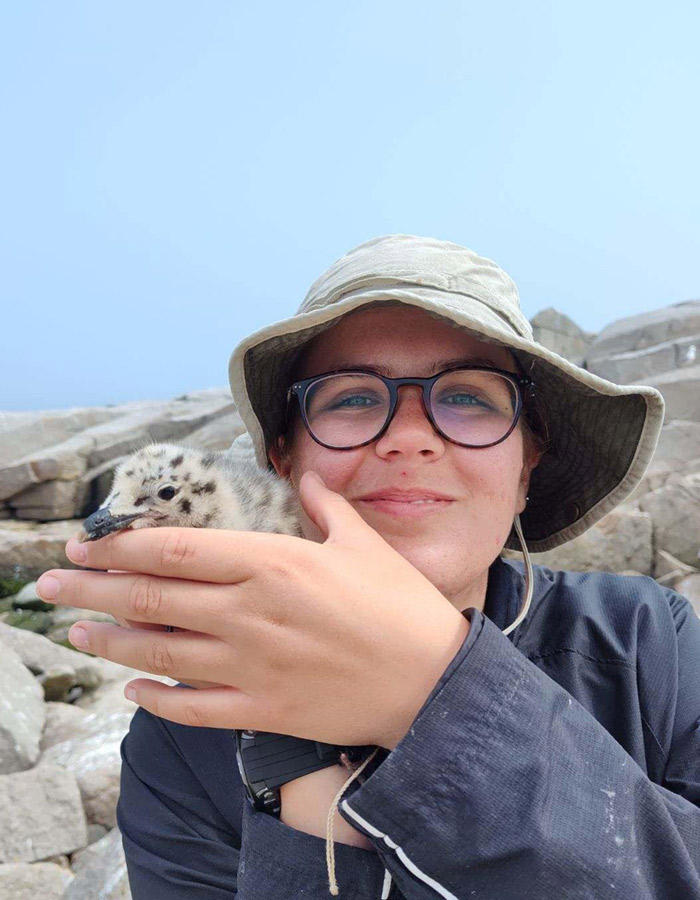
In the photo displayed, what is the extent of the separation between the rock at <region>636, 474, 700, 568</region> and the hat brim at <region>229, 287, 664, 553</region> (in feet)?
16.9

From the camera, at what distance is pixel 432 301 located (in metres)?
1.47

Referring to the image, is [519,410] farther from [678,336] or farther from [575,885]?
[678,336]

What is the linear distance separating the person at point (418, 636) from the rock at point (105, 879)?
1291 mm

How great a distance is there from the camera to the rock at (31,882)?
3.11m

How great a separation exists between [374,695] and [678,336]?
17.4 meters

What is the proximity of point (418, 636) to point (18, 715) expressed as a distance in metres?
4.26

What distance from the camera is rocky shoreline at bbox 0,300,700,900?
11.3ft

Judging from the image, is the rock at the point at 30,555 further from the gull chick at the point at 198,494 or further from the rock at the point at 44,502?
the gull chick at the point at 198,494

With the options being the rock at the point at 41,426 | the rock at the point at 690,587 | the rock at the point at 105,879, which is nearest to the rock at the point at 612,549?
the rock at the point at 690,587

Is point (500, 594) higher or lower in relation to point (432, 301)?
lower

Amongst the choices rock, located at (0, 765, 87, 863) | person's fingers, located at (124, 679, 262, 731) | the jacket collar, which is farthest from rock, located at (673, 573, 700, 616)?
person's fingers, located at (124, 679, 262, 731)

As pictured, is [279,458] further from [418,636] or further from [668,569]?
[668,569]

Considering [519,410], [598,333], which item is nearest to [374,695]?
[519,410]

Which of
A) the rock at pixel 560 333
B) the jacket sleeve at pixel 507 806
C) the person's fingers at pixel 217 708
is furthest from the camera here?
the rock at pixel 560 333
